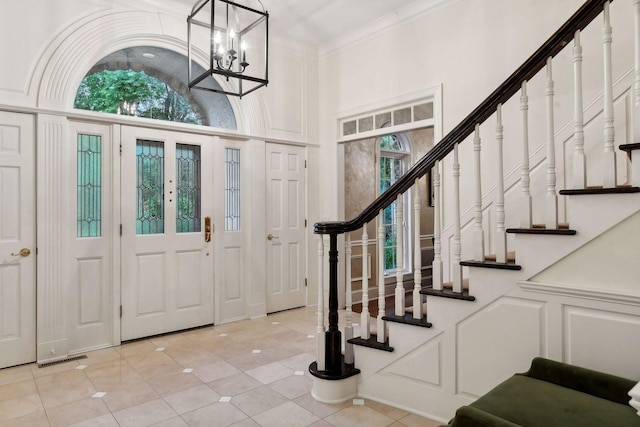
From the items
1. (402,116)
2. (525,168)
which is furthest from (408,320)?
(402,116)

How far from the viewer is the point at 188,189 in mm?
4355

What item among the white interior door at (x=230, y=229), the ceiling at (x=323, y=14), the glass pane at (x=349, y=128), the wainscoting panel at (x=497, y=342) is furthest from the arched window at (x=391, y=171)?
the wainscoting panel at (x=497, y=342)

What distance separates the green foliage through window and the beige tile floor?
2314 mm

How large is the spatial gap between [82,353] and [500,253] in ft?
11.8

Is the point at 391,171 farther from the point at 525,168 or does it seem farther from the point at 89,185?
the point at 525,168

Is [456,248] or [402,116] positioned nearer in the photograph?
[456,248]

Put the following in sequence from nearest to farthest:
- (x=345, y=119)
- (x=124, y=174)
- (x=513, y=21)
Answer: (x=513, y=21)
(x=124, y=174)
(x=345, y=119)

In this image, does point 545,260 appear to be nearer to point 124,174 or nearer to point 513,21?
point 513,21

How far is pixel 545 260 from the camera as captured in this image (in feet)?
6.87

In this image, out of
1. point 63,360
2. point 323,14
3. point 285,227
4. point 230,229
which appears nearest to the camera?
point 63,360

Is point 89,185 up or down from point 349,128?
down

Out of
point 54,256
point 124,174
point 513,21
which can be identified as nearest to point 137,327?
point 54,256

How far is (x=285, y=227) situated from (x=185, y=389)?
8.11 ft

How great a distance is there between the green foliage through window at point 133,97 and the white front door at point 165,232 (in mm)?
288
